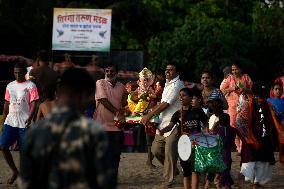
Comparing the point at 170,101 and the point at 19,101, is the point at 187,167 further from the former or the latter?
the point at 19,101

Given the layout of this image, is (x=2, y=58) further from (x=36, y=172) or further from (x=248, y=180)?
(x=36, y=172)

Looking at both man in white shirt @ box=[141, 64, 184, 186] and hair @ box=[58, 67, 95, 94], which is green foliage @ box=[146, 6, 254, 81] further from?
hair @ box=[58, 67, 95, 94]

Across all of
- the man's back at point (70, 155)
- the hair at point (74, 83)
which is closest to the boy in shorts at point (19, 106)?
the hair at point (74, 83)

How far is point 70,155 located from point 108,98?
5.98m

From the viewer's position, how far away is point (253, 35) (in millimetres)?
40812

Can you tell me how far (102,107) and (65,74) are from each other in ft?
18.6

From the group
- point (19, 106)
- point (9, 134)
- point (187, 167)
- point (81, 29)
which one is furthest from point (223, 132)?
point (81, 29)

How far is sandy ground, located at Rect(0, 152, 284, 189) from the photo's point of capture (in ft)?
38.7

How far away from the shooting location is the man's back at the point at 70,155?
4.39m

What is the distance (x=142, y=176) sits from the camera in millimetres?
12773

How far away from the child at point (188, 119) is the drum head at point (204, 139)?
13 centimetres

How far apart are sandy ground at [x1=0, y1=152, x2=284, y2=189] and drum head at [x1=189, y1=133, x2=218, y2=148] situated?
1.63 metres

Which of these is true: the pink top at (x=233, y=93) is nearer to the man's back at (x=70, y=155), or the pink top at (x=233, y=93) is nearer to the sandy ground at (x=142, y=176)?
the sandy ground at (x=142, y=176)

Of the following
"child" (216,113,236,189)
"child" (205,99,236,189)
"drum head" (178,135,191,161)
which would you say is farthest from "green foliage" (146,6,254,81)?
"drum head" (178,135,191,161)
